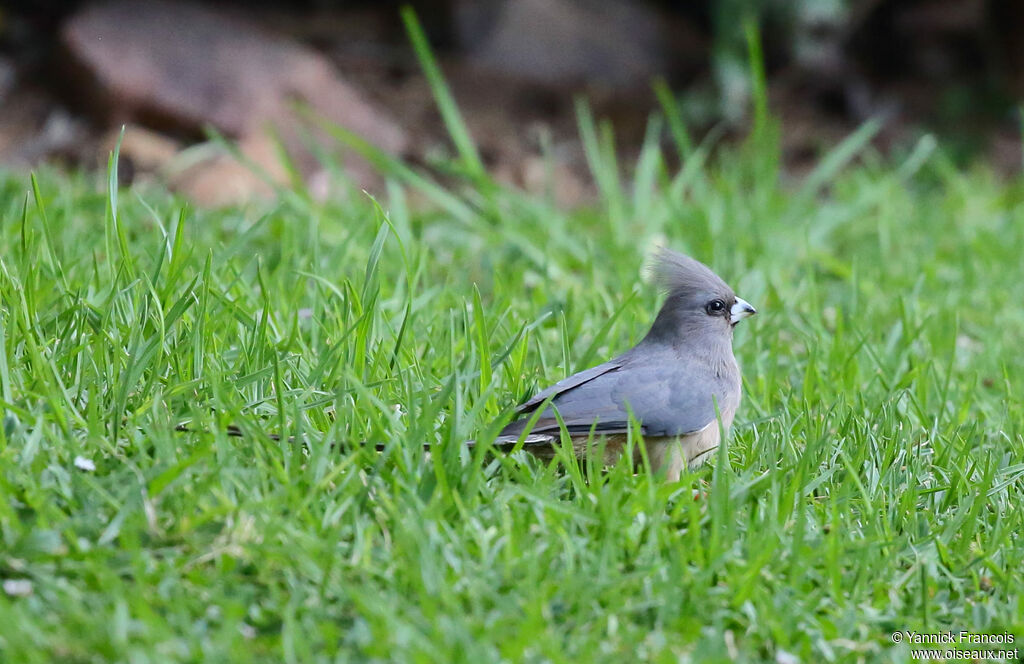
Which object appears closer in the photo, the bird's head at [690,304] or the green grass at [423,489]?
the green grass at [423,489]

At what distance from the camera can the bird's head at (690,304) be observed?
3.41 metres

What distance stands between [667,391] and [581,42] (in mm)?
4933

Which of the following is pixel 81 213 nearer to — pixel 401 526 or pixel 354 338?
pixel 354 338

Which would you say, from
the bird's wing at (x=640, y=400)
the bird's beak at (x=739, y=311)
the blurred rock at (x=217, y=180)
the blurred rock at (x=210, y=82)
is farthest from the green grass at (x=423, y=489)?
the blurred rock at (x=210, y=82)

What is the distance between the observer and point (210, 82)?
6.44 m

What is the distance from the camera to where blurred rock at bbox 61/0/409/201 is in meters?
6.21

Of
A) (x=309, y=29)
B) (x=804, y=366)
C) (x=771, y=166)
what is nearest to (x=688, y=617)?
(x=804, y=366)

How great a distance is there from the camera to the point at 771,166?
5.72 m

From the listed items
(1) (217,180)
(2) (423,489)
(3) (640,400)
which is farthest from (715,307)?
(1) (217,180)

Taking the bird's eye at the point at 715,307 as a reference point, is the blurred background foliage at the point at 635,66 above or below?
above

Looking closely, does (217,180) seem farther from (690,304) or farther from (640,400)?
(640,400)

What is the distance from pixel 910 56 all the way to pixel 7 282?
653 cm

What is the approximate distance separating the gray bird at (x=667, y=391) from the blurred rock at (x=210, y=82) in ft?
10.4

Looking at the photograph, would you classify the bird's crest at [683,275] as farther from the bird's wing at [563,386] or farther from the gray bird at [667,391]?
the bird's wing at [563,386]
